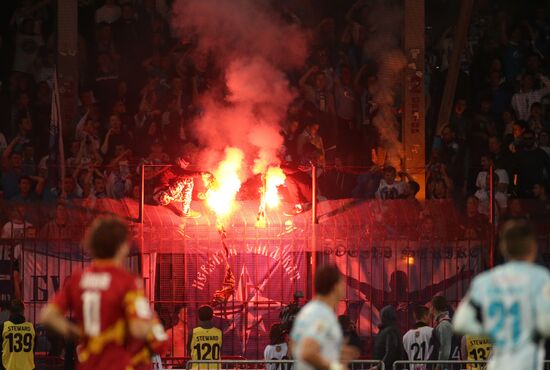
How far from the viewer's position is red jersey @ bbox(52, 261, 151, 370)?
7.82 meters

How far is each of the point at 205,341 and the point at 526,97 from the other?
27.4 ft

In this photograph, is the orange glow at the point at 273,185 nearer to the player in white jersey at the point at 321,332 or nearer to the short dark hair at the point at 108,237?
the player in white jersey at the point at 321,332

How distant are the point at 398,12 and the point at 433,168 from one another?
445cm

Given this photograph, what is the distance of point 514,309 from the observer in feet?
25.1

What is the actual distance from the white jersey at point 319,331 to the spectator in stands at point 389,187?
10100 millimetres

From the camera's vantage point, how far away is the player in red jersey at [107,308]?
7.79 m

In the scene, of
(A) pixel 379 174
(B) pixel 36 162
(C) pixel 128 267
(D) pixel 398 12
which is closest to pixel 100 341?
(C) pixel 128 267

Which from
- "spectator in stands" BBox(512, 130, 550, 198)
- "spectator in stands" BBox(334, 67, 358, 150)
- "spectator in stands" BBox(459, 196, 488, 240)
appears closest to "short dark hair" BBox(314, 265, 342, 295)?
"spectator in stands" BBox(459, 196, 488, 240)

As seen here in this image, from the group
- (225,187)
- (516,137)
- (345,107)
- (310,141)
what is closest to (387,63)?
(345,107)

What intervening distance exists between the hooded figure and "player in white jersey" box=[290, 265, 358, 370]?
19.6 ft

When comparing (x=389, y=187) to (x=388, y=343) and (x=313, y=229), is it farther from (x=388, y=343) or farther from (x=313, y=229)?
(x=388, y=343)

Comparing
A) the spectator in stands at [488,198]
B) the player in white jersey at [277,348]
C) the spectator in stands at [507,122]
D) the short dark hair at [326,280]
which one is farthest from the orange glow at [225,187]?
the short dark hair at [326,280]

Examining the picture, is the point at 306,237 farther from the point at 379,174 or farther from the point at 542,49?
the point at 542,49

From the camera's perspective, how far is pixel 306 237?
16.6 meters
